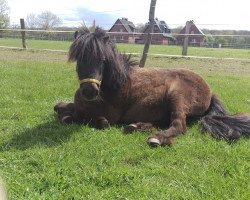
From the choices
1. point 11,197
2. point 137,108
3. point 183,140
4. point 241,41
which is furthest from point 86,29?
point 241,41

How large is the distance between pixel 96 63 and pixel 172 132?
3.99 feet

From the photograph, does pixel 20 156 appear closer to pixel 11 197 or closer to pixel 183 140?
pixel 11 197

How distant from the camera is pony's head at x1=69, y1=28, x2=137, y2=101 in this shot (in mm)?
3893

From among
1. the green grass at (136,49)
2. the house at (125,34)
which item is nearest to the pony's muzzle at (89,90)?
the house at (125,34)

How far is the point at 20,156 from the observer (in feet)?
10.9

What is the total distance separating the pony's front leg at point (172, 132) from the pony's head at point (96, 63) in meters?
0.81

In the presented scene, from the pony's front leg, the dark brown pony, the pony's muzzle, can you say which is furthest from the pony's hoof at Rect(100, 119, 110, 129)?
the pony's front leg

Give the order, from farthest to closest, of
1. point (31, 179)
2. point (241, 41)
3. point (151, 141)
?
point (241, 41) → point (151, 141) → point (31, 179)

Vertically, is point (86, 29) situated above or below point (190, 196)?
above

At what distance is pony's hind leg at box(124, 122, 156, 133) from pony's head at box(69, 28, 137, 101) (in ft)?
1.75

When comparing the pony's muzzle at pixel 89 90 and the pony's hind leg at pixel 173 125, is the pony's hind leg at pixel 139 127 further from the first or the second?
the pony's muzzle at pixel 89 90

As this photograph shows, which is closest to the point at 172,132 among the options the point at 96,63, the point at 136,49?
the point at 96,63

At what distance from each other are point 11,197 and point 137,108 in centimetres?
228

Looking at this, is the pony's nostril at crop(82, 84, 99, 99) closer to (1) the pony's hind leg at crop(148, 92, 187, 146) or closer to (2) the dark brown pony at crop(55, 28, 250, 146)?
(2) the dark brown pony at crop(55, 28, 250, 146)
